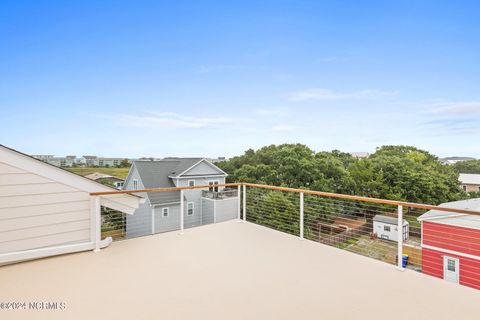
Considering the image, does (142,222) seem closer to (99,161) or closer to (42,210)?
(99,161)

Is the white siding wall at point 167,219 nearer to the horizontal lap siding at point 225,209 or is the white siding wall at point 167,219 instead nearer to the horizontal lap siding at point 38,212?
the horizontal lap siding at point 225,209

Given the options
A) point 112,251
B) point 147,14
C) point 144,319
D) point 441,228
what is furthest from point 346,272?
point 147,14

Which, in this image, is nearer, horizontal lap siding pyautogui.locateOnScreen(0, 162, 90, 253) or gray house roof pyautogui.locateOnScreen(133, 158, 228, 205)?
horizontal lap siding pyautogui.locateOnScreen(0, 162, 90, 253)

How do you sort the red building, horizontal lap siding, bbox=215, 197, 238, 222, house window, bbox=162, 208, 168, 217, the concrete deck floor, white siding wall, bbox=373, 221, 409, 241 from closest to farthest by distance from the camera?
the concrete deck floor
the red building
house window, bbox=162, 208, 168, 217
horizontal lap siding, bbox=215, 197, 238, 222
white siding wall, bbox=373, 221, 409, 241

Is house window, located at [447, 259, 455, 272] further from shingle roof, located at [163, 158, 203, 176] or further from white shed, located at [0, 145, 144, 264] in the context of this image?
shingle roof, located at [163, 158, 203, 176]

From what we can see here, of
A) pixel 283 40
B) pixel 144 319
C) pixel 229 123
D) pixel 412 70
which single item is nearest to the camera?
pixel 144 319

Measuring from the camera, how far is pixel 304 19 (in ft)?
21.6

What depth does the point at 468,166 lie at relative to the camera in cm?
1382

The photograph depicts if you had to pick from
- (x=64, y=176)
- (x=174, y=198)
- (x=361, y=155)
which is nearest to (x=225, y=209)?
(x=174, y=198)

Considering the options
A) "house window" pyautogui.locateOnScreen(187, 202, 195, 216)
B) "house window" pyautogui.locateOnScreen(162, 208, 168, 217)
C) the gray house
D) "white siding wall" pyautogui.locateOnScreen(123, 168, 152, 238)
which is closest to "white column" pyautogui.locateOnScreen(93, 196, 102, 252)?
the gray house

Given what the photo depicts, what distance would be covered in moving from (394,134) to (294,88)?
10.3 metres

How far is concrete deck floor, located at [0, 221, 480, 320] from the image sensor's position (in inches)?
68.6

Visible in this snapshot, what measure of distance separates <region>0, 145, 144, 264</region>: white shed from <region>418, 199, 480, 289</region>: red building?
693 cm

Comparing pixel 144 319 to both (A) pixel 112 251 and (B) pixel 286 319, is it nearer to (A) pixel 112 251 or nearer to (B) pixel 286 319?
(B) pixel 286 319
